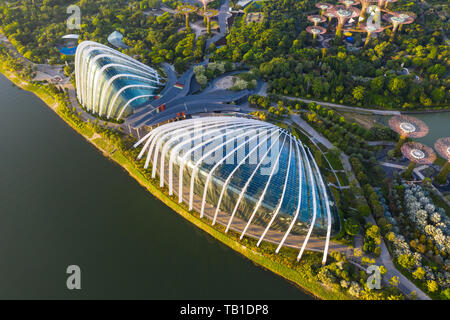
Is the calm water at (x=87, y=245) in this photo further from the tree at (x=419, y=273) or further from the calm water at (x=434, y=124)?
the calm water at (x=434, y=124)

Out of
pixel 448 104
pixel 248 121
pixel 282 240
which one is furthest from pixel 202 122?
pixel 448 104

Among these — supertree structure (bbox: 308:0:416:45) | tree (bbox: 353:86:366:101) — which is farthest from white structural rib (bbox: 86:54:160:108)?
supertree structure (bbox: 308:0:416:45)

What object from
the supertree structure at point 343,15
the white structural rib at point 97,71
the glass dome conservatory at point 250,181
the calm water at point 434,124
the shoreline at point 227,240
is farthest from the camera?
the supertree structure at point 343,15

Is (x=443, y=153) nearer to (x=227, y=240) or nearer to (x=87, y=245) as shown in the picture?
(x=227, y=240)

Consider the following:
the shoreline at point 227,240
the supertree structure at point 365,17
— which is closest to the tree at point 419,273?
the shoreline at point 227,240

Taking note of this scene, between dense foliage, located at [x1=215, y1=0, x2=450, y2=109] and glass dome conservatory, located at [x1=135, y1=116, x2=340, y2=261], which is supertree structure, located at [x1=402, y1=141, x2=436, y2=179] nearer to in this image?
glass dome conservatory, located at [x1=135, y1=116, x2=340, y2=261]

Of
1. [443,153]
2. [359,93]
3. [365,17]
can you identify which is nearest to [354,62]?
[359,93]
